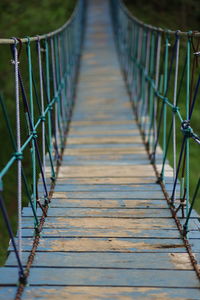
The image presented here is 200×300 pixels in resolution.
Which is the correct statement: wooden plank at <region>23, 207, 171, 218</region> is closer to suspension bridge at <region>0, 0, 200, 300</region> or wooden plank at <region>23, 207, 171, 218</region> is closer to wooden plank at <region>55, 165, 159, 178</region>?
suspension bridge at <region>0, 0, 200, 300</region>

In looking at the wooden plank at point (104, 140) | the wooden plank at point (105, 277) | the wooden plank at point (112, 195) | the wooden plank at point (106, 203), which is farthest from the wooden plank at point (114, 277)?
the wooden plank at point (104, 140)

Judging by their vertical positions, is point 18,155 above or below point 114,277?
above

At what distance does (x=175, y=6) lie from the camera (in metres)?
13.0

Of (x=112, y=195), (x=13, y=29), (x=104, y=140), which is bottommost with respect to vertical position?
(x=104, y=140)

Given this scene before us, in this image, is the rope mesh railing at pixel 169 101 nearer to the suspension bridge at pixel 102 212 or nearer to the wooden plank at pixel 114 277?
the suspension bridge at pixel 102 212

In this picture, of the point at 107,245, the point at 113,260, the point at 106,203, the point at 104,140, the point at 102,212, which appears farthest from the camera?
the point at 104,140

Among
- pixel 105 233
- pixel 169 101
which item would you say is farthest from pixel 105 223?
pixel 169 101

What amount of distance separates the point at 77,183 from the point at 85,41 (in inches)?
288

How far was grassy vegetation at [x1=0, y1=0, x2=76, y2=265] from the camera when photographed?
251 inches

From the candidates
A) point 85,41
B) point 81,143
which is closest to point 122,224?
point 81,143

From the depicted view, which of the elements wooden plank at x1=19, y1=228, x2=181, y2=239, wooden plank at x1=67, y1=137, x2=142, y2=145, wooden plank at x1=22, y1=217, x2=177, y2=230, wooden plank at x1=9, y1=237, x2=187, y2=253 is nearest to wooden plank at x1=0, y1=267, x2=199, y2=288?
wooden plank at x1=9, y1=237, x2=187, y2=253

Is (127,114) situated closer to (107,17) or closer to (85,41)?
(85,41)

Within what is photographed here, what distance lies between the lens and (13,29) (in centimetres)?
1212

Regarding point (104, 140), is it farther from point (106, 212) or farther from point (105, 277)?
point (105, 277)
